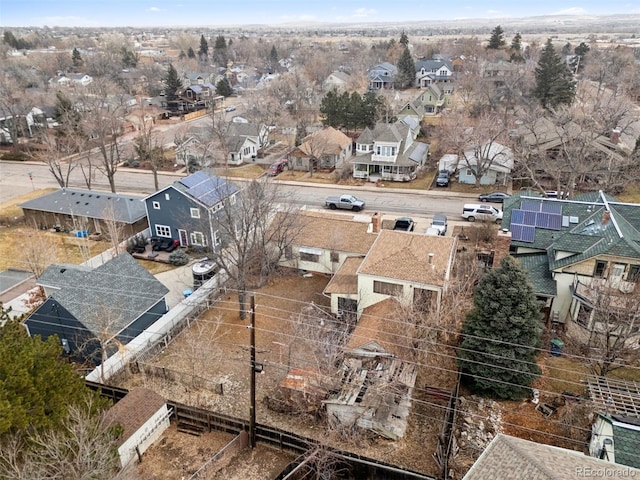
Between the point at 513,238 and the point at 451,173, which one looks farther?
the point at 451,173

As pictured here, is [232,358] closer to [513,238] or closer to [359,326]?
[359,326]

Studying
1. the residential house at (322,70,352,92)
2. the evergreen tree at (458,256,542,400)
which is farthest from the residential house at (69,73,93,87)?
the evergreen tree at (458,256,542,400)

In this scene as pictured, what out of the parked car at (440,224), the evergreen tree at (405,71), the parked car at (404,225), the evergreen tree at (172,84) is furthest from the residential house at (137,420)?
the evergreen tree at (405,71)

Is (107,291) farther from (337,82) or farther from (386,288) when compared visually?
(337,82)

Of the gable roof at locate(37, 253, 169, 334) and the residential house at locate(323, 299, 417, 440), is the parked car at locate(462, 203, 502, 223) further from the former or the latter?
the gable roof at locate(37, 253, 169, 334)

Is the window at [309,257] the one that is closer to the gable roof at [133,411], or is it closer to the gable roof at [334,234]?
the gable roof at [334,234]

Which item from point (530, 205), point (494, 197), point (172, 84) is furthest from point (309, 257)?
point (172, 84)

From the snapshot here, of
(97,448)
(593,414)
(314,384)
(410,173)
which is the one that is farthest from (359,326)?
(410,173)
